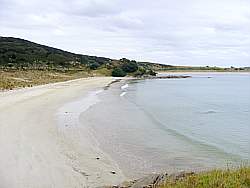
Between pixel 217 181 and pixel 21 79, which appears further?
pixel 21 79

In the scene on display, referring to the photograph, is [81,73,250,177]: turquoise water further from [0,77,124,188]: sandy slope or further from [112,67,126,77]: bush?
[112,67,126,77]: bush

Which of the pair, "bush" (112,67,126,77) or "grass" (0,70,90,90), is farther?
"bush" (112,67,126,77)

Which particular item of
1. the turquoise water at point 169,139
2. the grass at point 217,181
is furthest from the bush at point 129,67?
the grass at point 217,181

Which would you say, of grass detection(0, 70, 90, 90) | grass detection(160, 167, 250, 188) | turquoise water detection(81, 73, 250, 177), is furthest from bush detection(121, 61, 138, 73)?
grass detection(160, 167, 250, 188)

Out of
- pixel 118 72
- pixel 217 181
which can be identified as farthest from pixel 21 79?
pixel 118 72

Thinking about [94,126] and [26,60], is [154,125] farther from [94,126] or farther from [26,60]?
[26,60]

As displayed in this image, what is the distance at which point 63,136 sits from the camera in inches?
576

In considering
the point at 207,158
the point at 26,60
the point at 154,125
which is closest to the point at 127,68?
the point at 26,60

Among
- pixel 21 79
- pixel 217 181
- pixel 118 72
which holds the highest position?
pixel 217 181

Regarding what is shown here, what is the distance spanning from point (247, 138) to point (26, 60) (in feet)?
344

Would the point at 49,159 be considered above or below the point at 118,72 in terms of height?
above

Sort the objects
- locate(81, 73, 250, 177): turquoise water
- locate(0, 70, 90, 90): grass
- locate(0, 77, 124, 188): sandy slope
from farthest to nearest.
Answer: locate(0, 70, 90, 90): grass → locate(81, 73, 250, 177): turquoise water → locate(0, 77, 124, 188): sandy slope

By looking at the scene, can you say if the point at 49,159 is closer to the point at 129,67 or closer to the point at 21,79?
the point at 21,79

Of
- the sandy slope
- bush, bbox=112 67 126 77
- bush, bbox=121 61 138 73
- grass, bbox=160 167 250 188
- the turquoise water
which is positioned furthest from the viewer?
bush, bbox=121 61 138 73
